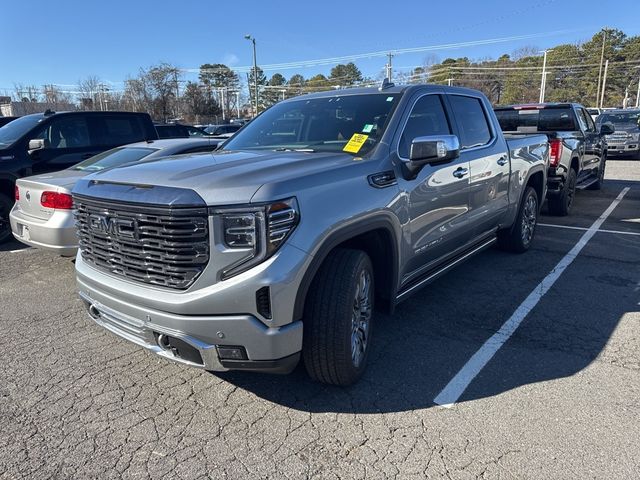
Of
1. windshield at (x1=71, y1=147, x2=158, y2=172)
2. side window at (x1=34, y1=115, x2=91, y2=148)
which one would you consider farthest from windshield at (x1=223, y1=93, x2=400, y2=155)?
side window at (x1=34, y1=115, x2=91, y2=148)

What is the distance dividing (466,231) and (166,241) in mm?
2941

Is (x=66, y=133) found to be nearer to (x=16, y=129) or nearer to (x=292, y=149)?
(x=16, y=129)

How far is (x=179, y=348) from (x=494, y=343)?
2442mm

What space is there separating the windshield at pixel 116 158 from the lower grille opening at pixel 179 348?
420 centimetres

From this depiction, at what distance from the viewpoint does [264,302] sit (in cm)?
251

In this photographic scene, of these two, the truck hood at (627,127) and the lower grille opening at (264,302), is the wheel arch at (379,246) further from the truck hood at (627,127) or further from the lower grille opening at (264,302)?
the truck hood at (627,127)

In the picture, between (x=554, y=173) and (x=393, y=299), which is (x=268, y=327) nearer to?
(x=393, y=299)

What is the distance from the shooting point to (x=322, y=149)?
12.0 feet

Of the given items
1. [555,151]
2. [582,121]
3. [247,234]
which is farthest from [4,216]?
[582,121]

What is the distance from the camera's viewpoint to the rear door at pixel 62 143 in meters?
A: 7.43

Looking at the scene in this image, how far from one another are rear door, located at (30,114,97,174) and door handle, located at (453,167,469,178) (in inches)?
245

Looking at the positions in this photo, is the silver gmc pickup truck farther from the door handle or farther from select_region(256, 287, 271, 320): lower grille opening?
the door handle

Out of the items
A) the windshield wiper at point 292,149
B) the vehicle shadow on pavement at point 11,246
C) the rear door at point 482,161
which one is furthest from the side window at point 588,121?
the vehicle shadow on pavement at point 11,246

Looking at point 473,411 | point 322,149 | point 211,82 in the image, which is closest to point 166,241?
point 322,149
